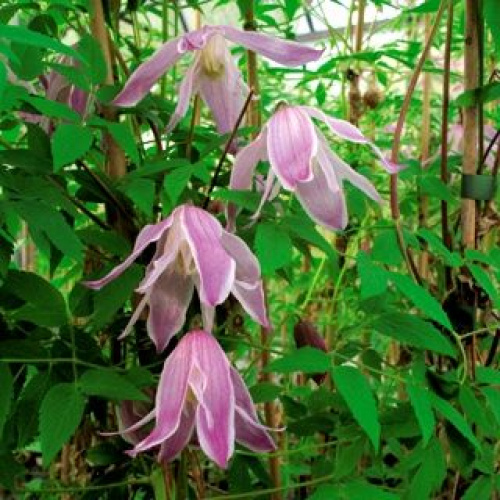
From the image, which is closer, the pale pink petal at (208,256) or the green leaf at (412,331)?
the pale pink petal at (208,256)

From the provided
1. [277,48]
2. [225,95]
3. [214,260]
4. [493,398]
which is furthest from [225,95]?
[493,398]

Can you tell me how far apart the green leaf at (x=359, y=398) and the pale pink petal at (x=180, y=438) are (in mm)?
106

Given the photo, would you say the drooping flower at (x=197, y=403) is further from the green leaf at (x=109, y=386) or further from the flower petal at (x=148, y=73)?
the flower petal at (x=148, y=73)

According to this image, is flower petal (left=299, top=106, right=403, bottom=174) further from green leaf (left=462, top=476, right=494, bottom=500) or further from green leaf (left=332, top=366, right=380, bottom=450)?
green leaf (left=462, top=476, right=494, bottom=500)

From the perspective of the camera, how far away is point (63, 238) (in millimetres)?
593

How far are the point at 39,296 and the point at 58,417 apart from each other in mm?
106

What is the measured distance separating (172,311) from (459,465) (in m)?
0.28

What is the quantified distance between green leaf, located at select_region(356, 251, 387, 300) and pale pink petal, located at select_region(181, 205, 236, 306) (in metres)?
0.10

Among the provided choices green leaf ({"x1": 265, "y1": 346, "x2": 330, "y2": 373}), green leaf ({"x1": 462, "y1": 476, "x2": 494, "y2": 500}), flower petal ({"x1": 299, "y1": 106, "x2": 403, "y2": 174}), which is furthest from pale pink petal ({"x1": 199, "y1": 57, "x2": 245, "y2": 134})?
green leaf ({"x1": 462, "y1": 476, "x2": 494, "y2": 500})

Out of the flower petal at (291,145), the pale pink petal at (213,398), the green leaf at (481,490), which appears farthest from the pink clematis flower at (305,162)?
the green leaf at (481,490)

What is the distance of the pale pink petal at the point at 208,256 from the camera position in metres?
0.53

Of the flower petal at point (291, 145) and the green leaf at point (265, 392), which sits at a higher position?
the flower petal at point (291, 145)

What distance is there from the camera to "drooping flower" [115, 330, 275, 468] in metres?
0.55

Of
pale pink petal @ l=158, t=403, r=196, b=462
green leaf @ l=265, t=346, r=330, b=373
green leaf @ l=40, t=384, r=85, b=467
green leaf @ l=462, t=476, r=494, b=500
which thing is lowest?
green leaf @ l=462, t=476, r=494, b=500
